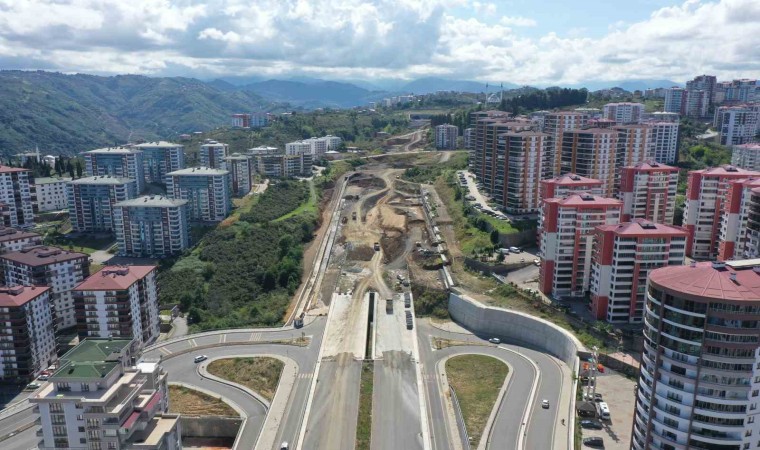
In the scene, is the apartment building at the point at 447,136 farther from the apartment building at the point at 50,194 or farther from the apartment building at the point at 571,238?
the apartment building at the point at 571,238

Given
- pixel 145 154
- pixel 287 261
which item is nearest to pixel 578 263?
pixel 287 261

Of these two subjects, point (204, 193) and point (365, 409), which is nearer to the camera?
point (365, 409)

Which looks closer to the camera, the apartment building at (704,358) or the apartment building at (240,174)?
the apartment building at (704,358)

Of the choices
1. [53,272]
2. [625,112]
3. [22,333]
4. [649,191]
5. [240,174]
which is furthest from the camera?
[625,112]

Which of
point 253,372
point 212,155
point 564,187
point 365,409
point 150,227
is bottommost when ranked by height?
point 253,372

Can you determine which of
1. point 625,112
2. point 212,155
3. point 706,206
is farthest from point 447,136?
point 706,206

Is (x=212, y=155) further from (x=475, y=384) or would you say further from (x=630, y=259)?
(x=630, y=259)

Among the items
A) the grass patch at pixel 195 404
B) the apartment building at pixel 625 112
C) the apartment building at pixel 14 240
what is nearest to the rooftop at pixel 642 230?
the grass patch at pixel 195 404
